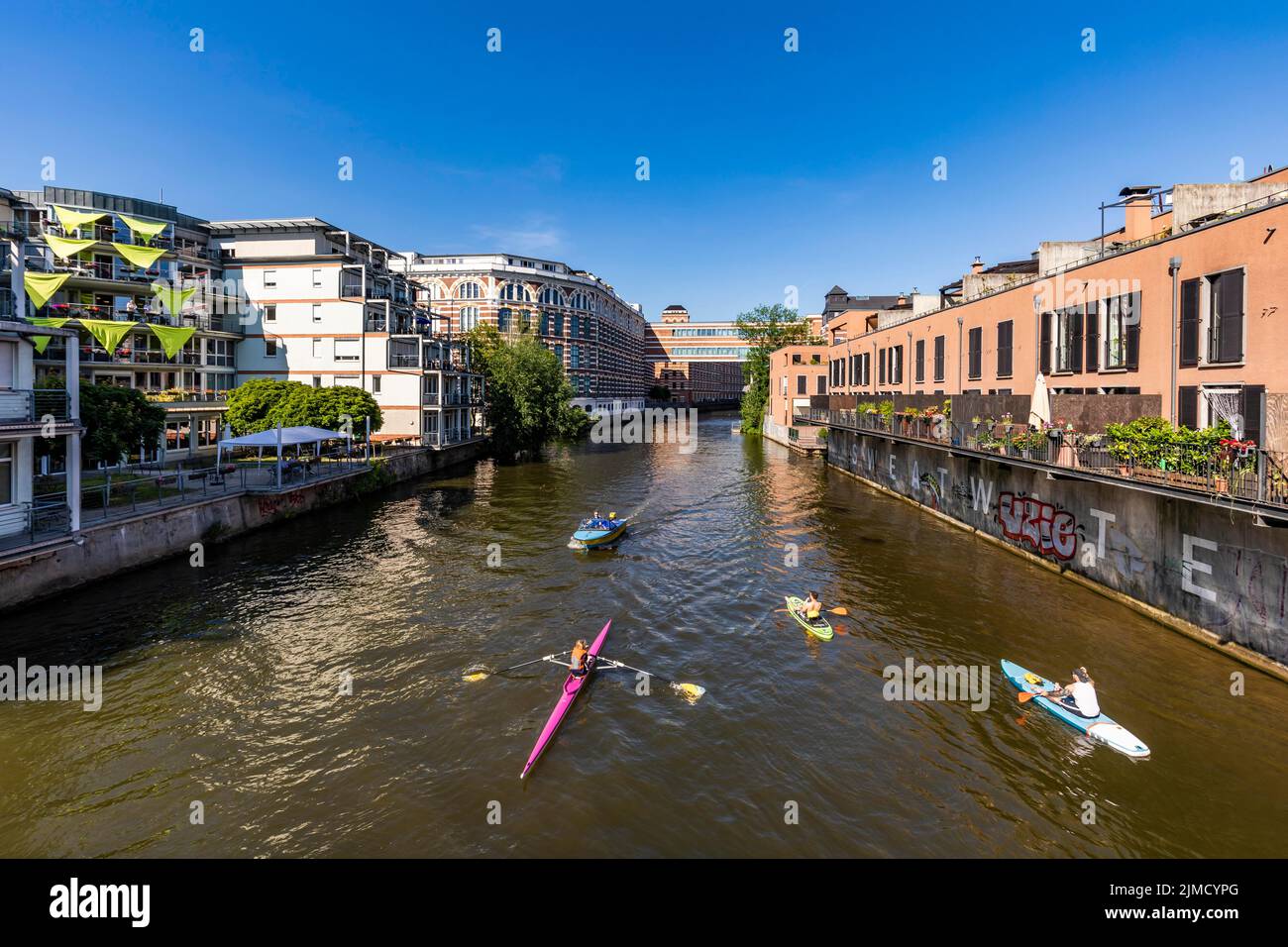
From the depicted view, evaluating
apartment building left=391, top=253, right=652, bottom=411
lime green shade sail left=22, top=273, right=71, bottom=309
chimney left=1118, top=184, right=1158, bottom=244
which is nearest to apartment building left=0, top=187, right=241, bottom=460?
lime green shade sail left=22, top=273, right=71, bottom=309

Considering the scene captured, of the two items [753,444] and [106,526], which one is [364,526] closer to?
[106,526]

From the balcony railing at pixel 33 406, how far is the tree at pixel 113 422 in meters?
3.66

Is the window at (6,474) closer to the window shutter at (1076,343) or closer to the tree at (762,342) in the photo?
the window shutter at (1076,343)

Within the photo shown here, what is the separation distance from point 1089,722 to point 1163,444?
30.8 feet

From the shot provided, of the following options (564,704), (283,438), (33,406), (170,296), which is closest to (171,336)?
(170,296)

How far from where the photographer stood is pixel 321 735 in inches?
558

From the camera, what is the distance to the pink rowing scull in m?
13.2

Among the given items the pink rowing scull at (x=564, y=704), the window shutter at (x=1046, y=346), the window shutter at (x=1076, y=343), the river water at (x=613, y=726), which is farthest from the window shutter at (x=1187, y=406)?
the pink rowing scull at (x=564, y=704)

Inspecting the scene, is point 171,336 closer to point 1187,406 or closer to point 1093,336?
point 1093,336

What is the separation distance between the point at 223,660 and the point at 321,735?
5893 millimetres

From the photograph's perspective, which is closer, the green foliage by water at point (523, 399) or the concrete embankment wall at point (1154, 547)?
the concrete embankment wall at point (1154, 547)

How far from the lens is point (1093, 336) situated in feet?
83.5

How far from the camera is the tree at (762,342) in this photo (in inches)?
4048
